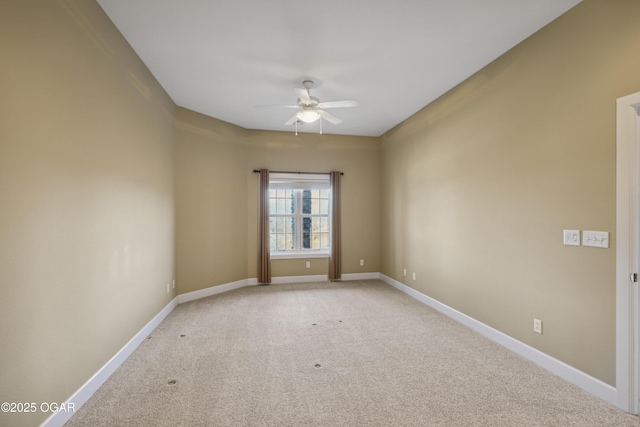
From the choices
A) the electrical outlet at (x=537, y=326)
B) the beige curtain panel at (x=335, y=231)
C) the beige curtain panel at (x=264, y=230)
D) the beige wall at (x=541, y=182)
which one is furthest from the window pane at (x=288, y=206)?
the electrical outlet at (x=537, y=326)

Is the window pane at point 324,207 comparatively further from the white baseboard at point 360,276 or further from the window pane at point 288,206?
the white baseboard at point 360,276

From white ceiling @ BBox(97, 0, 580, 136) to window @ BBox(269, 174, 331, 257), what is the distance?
2000mm

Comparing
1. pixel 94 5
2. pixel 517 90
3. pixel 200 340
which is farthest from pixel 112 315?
pixel 517 90

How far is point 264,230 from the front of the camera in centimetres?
546

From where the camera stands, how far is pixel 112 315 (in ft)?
8.20

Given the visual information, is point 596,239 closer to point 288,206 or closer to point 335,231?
point 335,231

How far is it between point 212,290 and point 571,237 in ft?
15.6

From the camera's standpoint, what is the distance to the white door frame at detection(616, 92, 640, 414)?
194cm

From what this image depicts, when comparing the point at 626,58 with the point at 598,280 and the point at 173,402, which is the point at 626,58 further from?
the point at 173,402

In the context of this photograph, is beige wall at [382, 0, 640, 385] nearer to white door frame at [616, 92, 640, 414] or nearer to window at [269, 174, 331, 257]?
white door frame at [616, 92, 640, 414]

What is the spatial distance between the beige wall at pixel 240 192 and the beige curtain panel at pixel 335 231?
0.16m

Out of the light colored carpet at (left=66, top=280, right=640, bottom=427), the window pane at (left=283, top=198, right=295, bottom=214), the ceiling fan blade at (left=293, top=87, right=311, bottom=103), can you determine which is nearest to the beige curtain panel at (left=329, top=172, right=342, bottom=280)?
the window pane at (left=283, top=198, right=295, bottom=214)

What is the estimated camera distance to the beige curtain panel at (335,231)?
5773 mm

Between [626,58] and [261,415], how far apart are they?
11.5 feet
